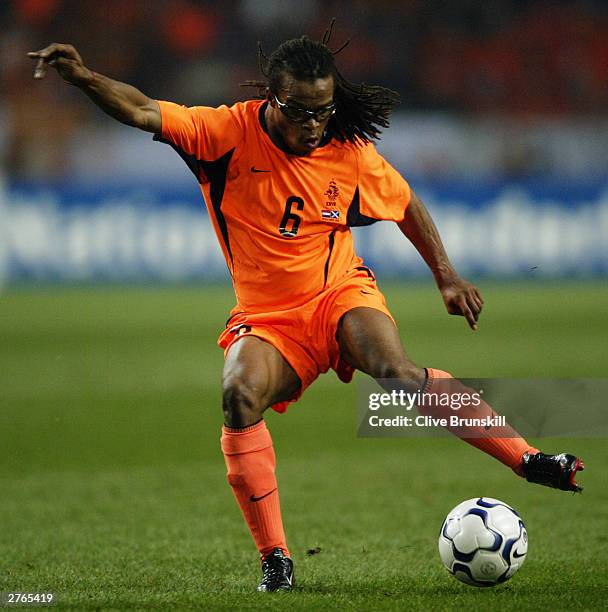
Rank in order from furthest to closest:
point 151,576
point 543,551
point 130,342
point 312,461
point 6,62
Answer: point 6,62 → point 130,342 → point 312,461 → point 543,551 → point 151,576

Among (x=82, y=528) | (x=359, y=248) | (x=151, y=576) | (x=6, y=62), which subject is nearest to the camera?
(x=151, y=576)

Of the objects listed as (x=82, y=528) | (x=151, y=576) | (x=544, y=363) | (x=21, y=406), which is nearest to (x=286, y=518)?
(x=82, y=528)

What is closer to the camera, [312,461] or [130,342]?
[312,461]

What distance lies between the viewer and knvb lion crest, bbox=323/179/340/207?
467 centimetres

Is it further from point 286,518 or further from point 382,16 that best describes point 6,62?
point 286,518

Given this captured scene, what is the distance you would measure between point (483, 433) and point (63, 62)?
2.13 metres

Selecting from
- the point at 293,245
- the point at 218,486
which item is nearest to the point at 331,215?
the point at 293,245

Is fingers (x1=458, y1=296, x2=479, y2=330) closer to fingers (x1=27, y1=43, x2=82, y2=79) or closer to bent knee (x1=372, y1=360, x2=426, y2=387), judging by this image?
bent knee (x1=372, y1=360, x2=426, y2=387)

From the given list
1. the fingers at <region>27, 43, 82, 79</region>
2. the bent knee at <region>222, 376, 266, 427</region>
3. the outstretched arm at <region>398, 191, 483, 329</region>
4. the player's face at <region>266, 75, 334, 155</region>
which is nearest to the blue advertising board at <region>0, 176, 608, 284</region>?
the outstretched arm at <region>398, 191, 483, 329</region>

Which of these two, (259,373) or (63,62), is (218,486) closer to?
(259,373)

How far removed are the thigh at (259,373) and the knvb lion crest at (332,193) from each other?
66 cm

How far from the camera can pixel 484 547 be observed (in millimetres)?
4094

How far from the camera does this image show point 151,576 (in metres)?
4.43

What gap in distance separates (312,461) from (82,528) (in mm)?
2245
